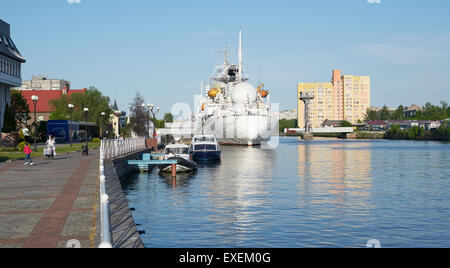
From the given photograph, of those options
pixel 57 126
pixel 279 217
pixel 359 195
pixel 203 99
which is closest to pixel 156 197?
pixel 279 217

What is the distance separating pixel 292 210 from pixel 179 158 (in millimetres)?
18801

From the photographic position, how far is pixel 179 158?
38719 mm

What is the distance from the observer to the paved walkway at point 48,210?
35.5 feet

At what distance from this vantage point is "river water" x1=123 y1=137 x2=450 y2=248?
15812 millimetres

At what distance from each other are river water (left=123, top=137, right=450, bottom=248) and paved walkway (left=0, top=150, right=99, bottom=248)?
2722 mm

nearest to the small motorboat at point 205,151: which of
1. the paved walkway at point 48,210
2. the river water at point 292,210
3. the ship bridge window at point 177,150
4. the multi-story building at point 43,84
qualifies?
the ship bridge window at point 177,150

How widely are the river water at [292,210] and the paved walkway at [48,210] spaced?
8.93ft

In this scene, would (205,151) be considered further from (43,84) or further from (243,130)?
(43,84)

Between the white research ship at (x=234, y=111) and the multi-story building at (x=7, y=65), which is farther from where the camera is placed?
the white research ship at (x=234, y=111)

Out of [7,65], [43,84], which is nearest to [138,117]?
[7,65]

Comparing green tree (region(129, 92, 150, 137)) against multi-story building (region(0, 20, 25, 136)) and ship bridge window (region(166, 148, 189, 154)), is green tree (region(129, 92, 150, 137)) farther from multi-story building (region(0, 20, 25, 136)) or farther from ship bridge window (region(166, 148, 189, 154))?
ship bridge window (region(166, 148, 189, 154))

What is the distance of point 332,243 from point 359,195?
11824 millimetres

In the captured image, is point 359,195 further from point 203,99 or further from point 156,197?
point 203,99

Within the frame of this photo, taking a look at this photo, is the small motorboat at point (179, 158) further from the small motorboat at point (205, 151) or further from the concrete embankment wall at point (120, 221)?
the concrete embankment wall at point (120, 221)
